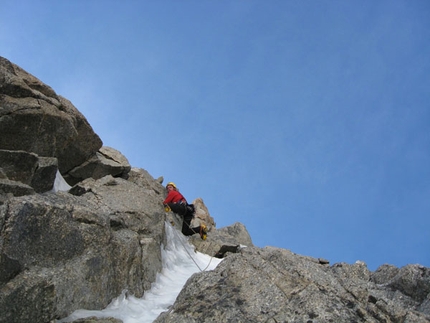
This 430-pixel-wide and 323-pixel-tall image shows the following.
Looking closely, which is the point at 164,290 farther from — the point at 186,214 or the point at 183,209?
the point at 186,214

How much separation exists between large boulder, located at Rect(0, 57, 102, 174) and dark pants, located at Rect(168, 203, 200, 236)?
23.5ft

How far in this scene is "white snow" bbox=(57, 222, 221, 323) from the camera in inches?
515

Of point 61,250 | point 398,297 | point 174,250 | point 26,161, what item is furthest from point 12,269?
point 398,297

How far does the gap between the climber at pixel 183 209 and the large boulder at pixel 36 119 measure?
6.75 m

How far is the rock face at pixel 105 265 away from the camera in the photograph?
35.1ft

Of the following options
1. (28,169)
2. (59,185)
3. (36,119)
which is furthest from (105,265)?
(36,119)

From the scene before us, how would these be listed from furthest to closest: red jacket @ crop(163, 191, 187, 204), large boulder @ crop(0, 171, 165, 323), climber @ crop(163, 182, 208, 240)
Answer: red jacket @ crop(163, 191, 187, 204), climber @ crop(163, 182, 208, 240), large boulder @ crop(0, 171, 165, 323)

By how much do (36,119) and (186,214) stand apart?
12.1m

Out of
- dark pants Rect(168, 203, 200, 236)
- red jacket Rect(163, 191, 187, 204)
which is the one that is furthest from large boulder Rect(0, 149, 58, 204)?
dark pants Rect(168, 203, 200, 236)

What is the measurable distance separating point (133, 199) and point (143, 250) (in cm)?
430

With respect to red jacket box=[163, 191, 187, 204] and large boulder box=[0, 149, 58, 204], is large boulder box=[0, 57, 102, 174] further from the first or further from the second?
red jacket box=[163, 191, 187, 204]

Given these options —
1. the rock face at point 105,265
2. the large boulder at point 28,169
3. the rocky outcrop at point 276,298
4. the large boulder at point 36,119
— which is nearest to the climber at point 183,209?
the rock face at point 105,265

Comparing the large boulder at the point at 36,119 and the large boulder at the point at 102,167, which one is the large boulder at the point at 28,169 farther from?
the large boulder at the point at 102,167

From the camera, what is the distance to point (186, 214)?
27969mm
